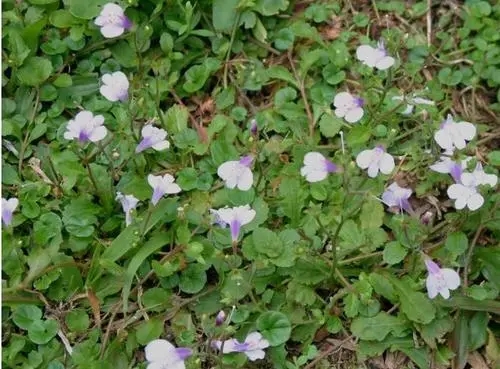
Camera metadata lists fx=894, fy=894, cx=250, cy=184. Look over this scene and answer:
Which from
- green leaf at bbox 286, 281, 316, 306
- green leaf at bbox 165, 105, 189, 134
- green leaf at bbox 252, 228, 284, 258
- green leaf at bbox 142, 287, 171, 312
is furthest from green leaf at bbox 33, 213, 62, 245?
green leaf at bbox 286, 281, 316, 306

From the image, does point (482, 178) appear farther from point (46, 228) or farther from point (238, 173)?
point (46, 228)

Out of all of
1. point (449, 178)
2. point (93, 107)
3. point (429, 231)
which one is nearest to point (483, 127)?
point (449, 178)

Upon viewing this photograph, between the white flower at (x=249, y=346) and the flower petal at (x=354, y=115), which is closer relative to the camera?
the white flower at (x=249, y=346)

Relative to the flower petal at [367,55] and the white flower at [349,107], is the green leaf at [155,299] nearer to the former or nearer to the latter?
the white flower at [349,107]

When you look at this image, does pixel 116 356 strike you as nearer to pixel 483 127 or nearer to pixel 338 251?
pixel 338 251

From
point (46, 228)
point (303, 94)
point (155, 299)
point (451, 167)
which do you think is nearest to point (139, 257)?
point (155, 299)

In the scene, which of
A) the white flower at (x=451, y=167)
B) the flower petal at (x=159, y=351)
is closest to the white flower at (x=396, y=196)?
the white flower at (x=451, y=167)
